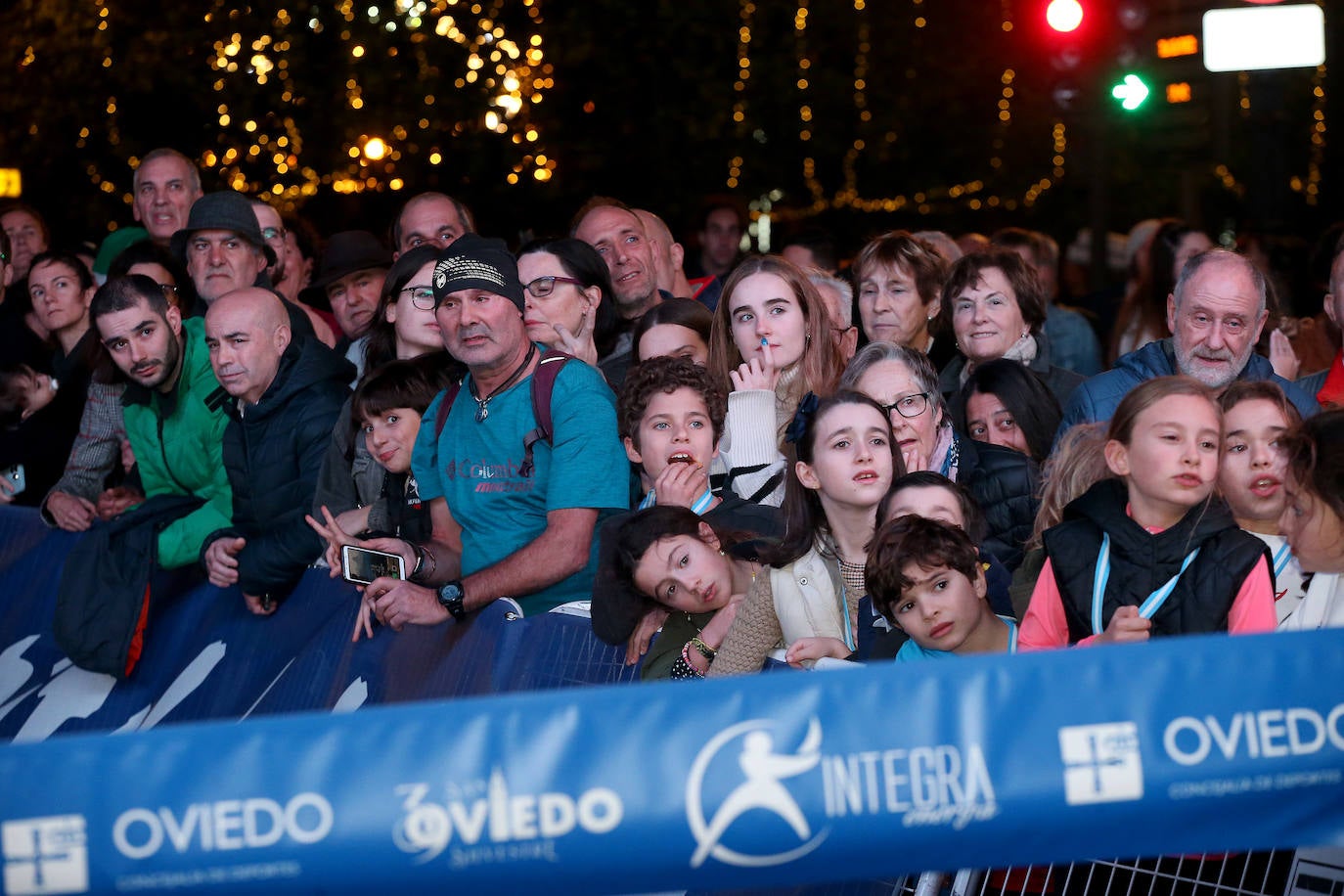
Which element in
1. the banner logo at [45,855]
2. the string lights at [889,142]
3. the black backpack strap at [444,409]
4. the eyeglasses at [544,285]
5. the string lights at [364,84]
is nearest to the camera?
the banner logo at [45,855]

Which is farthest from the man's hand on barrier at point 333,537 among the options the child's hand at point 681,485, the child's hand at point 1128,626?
the child's hand at point 1128,626

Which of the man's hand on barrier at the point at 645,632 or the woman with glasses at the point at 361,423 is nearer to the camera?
the man's hand on barrier at the point at 645,632

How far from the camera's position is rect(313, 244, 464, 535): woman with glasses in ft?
21.4

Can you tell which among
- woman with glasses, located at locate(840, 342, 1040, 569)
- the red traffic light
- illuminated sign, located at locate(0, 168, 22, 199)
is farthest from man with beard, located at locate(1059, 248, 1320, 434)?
illuminated sign, located at locate(0, 168, 22, 199)

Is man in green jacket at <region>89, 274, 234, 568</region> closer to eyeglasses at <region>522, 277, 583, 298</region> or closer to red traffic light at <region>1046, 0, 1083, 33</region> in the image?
eyeglasses at <region>522, 277, 583, 298</region>

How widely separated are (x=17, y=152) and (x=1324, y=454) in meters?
12.5

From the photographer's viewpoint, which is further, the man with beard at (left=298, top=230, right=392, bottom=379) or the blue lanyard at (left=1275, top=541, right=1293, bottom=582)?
the man with beard at (left=298, top=230, right=392, bottom=379)

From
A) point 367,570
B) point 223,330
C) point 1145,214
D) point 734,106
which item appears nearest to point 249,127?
point 734,106

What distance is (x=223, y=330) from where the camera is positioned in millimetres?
6926

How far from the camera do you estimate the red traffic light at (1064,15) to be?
13.6 m

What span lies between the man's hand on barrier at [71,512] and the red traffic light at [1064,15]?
8.55m

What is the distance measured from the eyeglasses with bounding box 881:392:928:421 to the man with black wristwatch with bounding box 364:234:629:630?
91 centimetres

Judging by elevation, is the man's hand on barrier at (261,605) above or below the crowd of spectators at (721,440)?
below

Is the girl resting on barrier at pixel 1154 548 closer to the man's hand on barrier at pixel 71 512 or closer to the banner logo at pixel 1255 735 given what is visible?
the banner logo at pixel 1255 735
